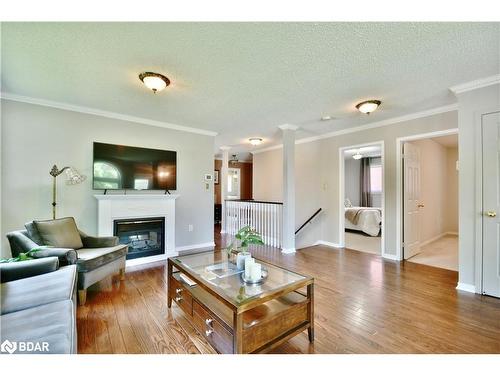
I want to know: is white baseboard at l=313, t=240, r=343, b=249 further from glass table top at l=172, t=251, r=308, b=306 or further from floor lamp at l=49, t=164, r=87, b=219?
floor lamp at l=49, t=164, r=87, b=219

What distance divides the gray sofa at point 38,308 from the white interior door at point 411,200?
4.60 metres

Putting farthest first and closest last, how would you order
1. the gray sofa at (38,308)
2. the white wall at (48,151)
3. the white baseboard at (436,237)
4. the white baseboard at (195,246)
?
the white baseboard at (436,237), the white baseboard at (195,246), the white wall at (48,151), the gray sofa at (38,308)

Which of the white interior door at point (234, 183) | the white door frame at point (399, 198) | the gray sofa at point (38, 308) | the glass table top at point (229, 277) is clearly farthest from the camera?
the white interior door at point (234, 183)

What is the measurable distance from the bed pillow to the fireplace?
724 mm

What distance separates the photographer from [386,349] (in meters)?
1.65

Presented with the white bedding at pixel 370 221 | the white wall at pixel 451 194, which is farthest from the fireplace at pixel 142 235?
the white wall at pixel 451 194

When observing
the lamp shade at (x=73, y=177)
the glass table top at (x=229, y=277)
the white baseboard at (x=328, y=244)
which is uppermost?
the lamp shade at (x=73, y=177)

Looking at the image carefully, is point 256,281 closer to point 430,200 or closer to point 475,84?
point 475,84

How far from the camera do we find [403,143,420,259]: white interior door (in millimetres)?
3959

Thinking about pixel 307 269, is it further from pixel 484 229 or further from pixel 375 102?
pixel 375 102

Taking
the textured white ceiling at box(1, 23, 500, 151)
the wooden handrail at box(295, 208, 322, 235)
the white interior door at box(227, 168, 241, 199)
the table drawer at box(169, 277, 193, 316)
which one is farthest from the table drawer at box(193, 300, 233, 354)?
the white interior door at box(227, 168, 241, 199)

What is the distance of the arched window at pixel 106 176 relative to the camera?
11.5ft

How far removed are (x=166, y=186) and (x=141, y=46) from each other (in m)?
2.62

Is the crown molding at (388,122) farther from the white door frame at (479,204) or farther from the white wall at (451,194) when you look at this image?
the white wall at (451,194)
